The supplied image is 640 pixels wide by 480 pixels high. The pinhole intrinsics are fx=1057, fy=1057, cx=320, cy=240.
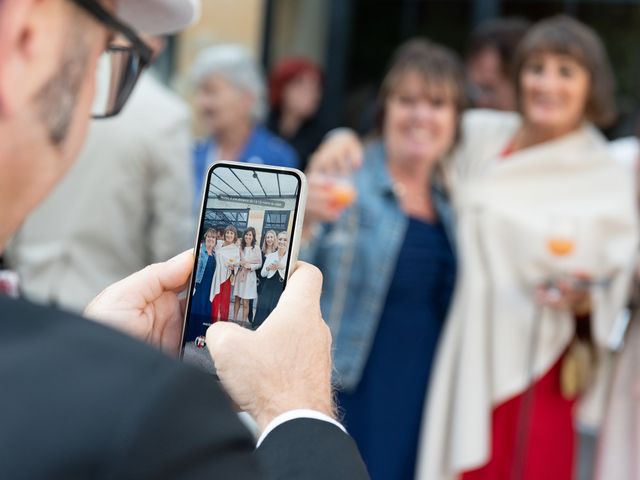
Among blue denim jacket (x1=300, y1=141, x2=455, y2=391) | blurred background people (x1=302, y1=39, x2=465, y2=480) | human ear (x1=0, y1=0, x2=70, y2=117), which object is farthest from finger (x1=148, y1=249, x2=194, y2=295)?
blue denim jacket (x1=300, y1=141, x2=455, y2=391)

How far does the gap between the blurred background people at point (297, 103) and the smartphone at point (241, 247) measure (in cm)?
553

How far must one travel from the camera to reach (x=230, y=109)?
529 centimetres

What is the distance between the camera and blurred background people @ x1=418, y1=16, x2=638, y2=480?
3.65 m

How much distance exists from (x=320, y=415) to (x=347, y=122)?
8111 millimetres

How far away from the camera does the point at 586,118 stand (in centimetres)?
392

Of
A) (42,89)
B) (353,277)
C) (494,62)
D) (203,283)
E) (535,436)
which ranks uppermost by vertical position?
(494,62)

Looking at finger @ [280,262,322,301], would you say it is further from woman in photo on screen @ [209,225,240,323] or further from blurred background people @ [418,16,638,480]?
blurred background people @ [418,16,638,480]

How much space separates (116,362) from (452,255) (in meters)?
3.09

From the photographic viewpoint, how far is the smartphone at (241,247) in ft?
4.52

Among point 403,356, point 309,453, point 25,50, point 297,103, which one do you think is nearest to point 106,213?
point 403,356

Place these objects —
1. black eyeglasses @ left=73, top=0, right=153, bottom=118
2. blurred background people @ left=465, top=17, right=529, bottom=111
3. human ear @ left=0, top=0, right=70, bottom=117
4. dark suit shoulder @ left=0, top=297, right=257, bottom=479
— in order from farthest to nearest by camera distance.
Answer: blurred background people @ left=465, top=17, right=529, bottom=111
black eyeglasses @ left=73, top=0, right=153, bottom=118
human ear @ left=0, top=0, right=70, bottom=117
dark suit shoulder @ left=0, top=297, right=257, bottom=479

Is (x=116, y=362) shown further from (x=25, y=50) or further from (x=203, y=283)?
(x=203, y=283)

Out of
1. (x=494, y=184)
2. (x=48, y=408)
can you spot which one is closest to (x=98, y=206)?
(x=494, y=184)

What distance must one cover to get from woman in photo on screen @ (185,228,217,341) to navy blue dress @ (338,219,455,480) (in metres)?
2.28
